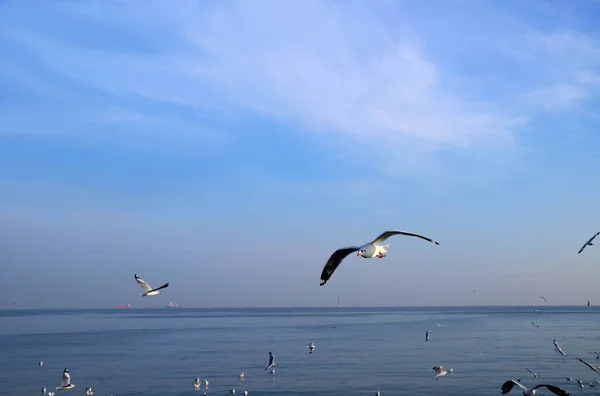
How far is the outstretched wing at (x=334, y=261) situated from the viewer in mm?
17156

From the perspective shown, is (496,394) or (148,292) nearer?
(148,292)

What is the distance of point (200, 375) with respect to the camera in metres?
40.7

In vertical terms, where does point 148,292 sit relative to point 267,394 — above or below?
above

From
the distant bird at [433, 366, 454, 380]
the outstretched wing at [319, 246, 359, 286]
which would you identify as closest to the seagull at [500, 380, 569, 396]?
the outstretched wing at [319, 246, 359, 286]

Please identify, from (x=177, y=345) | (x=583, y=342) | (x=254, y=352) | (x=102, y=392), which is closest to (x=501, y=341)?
(x=583, y=342)

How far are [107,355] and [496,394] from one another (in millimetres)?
36037

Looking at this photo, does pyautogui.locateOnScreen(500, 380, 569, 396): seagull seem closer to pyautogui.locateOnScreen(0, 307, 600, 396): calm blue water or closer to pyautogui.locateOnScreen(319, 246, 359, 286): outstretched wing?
pyautogui.locateOnScreen(319, 246, 359, 286): outstretched wing

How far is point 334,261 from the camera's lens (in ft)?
56.9

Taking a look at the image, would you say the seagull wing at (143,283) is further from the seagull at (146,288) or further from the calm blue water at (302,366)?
the calm blue water at (302,366)

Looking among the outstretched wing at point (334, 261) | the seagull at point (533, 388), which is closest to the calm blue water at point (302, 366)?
the seagull at point (533, 388)

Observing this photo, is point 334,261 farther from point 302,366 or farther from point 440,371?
point 302,366

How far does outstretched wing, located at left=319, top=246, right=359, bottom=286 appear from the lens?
1716cm

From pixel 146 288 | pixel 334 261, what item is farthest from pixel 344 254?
pixel 146 288

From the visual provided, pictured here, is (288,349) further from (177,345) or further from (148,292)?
(148,292)
